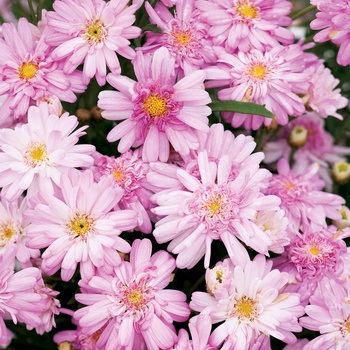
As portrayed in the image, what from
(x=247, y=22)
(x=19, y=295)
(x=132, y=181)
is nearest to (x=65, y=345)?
(x=19, y=295)

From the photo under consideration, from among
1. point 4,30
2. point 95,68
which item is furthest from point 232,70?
point 4,30

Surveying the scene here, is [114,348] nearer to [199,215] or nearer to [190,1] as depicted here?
[199,215]

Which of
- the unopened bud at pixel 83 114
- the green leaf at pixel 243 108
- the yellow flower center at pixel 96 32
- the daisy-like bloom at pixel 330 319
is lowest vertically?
the daisy-like bloom at pixel 330 319

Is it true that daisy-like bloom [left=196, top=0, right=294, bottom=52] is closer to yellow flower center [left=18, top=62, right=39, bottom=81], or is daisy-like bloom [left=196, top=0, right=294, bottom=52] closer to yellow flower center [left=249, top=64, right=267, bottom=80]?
yellow flower center [left=249, top=64, right=267, bottom=80]

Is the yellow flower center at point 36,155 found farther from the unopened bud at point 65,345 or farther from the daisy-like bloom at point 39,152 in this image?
the unopened bud at point 65,345

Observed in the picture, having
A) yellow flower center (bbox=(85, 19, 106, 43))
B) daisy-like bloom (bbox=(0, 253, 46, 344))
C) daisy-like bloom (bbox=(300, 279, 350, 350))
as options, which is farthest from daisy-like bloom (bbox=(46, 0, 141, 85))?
daisy-like bloom (bbox=(300, 279, 350, 350))

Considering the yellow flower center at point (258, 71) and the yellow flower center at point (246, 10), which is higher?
the yellow flower center at point (246, 10)

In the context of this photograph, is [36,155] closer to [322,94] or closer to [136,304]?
[136,304]

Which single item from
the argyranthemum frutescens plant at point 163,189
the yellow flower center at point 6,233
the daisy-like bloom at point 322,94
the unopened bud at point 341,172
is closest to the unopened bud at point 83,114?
the argyranthemum frutescens plant at point 163,189
